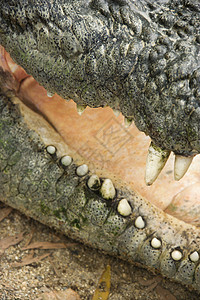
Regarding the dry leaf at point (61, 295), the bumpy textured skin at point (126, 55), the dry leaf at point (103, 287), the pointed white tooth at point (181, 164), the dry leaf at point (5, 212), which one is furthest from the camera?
the dry leaf at point (5, 212)

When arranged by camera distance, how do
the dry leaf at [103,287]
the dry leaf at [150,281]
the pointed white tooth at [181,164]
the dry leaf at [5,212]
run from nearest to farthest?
the pointed white tooth at [181,164] → the dry leaf at [103,287] → the dry leaf at [150,281] → the dry leaf at [5,212]

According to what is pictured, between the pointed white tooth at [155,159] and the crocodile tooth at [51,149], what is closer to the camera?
the pointed white tooth at [155,159]

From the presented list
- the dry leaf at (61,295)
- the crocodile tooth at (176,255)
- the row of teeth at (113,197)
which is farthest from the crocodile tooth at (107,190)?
the dry leaf at (61,295)

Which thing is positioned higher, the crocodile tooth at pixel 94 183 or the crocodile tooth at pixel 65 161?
the crocodile tooth at pixel 94 183

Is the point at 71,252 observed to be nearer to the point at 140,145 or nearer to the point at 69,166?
the point at 69,166

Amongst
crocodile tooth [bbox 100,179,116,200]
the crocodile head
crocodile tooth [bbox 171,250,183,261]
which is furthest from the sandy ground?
the crocodile head

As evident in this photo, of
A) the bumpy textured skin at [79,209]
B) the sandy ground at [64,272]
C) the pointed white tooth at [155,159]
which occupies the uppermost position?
the pointed white tooth at [155,159]

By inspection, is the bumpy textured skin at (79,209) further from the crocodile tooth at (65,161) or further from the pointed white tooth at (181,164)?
the pointed white tooth at (181,164)

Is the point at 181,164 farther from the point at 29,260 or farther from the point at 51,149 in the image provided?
the point at 29,260
